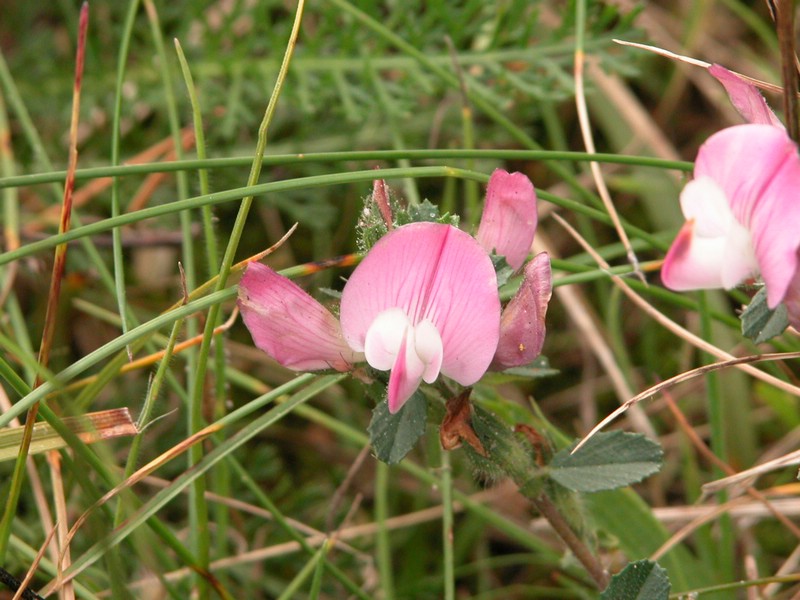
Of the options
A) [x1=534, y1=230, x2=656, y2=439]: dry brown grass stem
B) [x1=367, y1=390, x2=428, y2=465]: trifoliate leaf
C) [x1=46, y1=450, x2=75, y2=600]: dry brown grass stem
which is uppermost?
[x1=367, y1=390, x2=428, y2=465]: trifoliate leaf

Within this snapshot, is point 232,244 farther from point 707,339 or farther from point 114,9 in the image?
→ point 114,9

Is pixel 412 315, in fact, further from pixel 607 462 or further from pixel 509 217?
pixel 607 462

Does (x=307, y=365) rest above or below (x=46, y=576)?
above

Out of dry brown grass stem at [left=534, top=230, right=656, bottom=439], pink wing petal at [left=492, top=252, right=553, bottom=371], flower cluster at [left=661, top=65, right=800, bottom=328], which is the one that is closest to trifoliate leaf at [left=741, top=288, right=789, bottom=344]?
flower cluster at [left=661, top=65, right=800, bottom=328]

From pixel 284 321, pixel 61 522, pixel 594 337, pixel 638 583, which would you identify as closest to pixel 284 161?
pixel 284 321

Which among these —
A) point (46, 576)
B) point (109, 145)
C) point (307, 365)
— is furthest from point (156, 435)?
point (307, 365)

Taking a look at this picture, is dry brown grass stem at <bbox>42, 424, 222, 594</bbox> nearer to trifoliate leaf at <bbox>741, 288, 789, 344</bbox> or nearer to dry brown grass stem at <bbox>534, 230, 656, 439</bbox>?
trifoliate leaf at <bbox>741, 288, 789, 344</bbox>

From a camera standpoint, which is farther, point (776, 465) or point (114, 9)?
point (114, 9)
